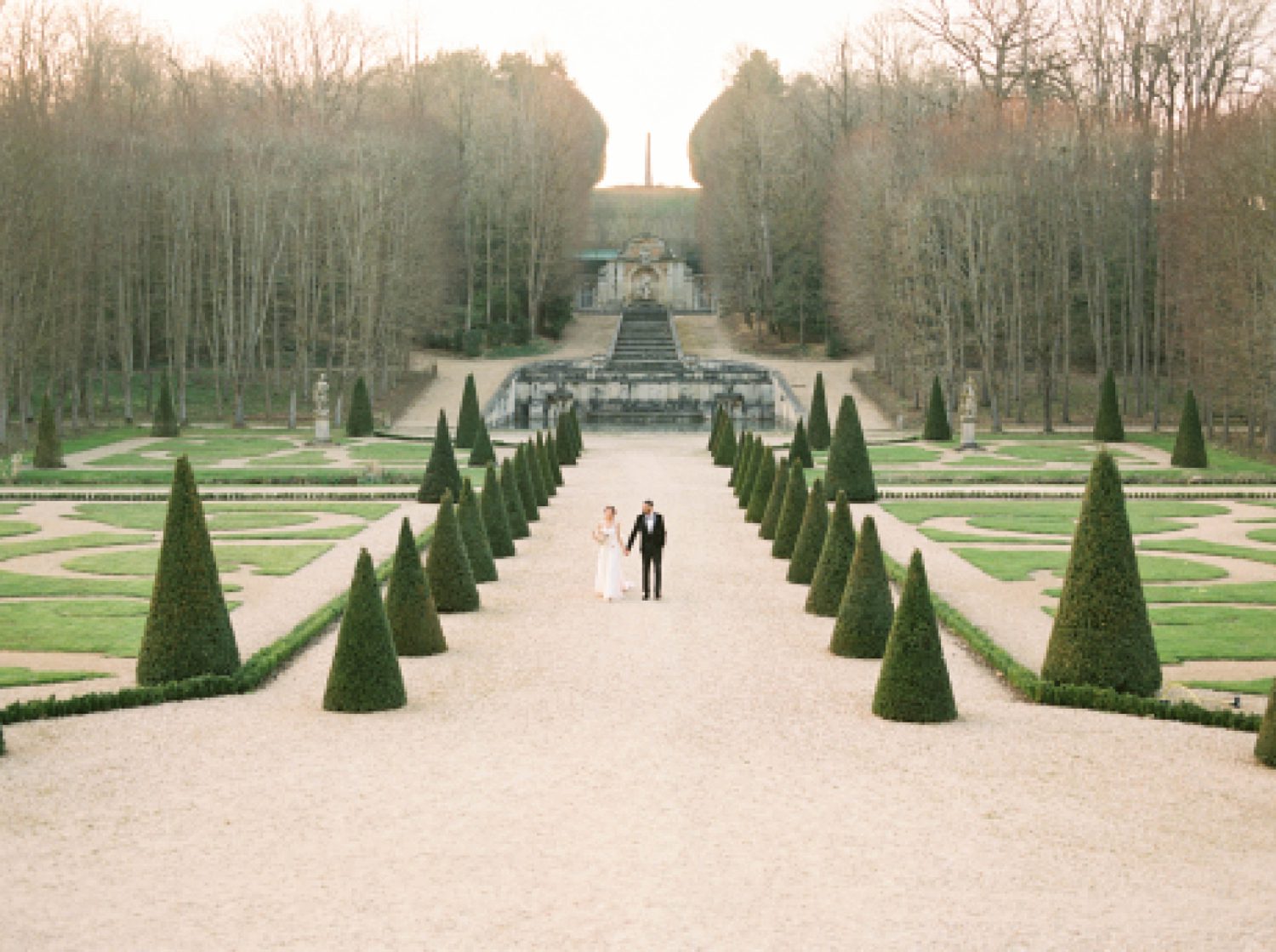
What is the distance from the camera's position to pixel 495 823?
11.3 metres

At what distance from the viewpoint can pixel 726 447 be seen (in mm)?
43875

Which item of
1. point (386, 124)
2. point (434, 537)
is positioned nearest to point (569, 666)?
point (434, 537)

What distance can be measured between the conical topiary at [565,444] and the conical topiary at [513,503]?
15194mm

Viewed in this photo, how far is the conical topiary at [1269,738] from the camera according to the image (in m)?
12.8

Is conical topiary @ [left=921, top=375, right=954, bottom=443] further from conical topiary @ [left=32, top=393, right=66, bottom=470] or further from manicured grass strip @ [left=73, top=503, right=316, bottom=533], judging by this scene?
conical topiary @ [left=32, top=393, right=66, bottom=470]

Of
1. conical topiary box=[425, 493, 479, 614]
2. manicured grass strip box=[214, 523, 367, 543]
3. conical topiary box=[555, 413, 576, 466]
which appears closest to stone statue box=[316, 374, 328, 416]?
conical topiary box=[555, 413, 576, 466]

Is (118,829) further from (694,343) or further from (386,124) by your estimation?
(694,343)

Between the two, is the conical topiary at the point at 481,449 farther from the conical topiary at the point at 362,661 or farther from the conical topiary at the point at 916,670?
the conical topiary at the point at 916,670

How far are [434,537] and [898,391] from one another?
1758 inches

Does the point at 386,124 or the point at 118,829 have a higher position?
the point at 386,124

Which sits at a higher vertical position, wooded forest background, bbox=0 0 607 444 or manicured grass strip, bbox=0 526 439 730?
wooded forest background, bbox=0 0 607 444

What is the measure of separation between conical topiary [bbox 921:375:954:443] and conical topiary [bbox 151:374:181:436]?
2445 centimetres

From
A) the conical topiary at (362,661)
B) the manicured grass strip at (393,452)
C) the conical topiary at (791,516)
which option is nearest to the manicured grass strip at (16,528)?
the manicured grass strip at (393,452)

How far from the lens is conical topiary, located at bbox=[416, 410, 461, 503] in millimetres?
32031
